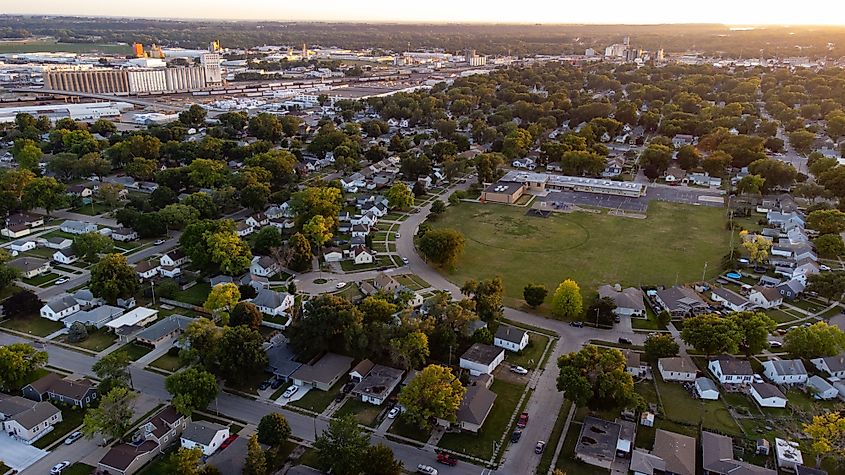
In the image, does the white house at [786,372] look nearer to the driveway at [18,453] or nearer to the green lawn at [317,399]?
the green lawn at [317,399]

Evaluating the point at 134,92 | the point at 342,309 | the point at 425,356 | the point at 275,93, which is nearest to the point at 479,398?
the point at 425,356

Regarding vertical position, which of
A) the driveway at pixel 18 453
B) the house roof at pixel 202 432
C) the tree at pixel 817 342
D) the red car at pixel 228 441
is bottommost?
the driveway at pixel 18 453

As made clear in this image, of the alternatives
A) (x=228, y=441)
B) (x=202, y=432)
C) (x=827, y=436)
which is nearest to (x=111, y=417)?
(x=202, y=432)

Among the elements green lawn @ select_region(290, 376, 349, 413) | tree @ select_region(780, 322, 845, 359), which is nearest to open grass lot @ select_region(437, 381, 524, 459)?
green lawn @ select_region(290, 376, 349, 413)

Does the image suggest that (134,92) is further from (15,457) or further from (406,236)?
(15,457)

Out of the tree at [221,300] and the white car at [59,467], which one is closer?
the white car at [59,467]

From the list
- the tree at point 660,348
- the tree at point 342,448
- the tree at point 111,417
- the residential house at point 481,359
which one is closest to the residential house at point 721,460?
the tree at point 660,348

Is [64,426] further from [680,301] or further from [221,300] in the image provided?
[680,301]
